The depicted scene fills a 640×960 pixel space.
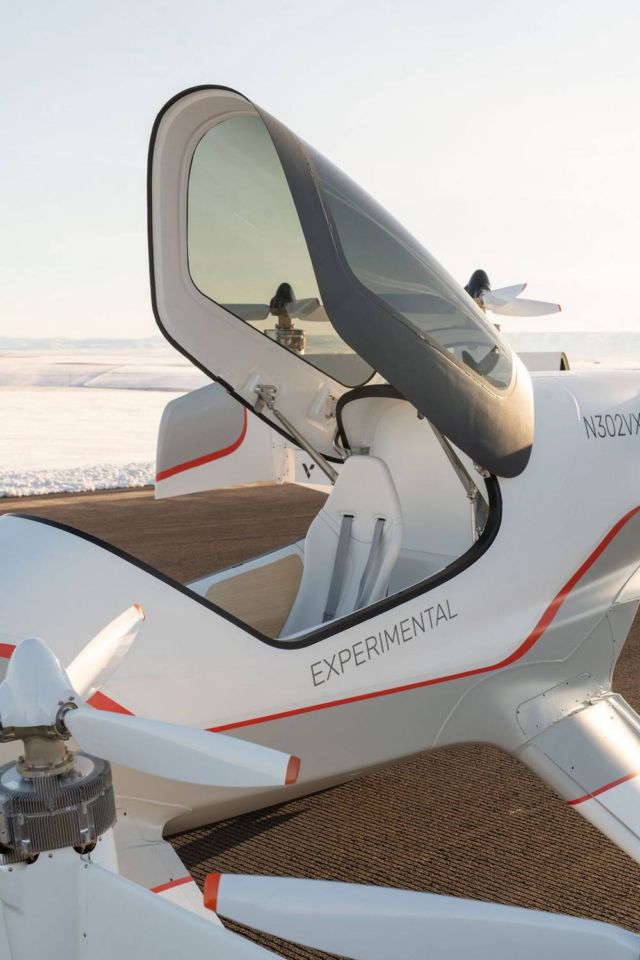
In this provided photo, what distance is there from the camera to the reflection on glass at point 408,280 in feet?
9.46

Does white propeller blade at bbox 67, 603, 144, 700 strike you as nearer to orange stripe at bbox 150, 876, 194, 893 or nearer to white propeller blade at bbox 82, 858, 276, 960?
white propeller blade at bbox 82, 858, 276, 960

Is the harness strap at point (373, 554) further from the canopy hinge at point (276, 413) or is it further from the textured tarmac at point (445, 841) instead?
the textured tarmac at point (445, 841)

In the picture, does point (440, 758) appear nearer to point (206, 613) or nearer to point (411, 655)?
point (411, 655)

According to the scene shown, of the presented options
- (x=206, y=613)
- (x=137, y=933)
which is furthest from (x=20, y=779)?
(x=206, y=613)

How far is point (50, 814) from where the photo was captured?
1503 mm

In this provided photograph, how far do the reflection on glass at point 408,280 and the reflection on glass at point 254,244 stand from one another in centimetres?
33

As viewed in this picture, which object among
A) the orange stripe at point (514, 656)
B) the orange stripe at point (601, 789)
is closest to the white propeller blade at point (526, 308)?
the orange stripe at point (514, 656)

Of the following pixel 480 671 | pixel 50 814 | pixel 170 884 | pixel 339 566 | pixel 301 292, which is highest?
pixel 301 292

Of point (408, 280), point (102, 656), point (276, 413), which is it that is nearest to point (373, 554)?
point (276, 413)

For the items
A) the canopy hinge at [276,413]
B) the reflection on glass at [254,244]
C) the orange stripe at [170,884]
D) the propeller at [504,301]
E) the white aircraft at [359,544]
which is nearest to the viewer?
the orange stripe at [170,884]

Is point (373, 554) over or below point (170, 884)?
over

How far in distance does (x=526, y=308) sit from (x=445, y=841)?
588cm

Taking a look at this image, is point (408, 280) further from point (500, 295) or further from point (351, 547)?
point (500, 295)

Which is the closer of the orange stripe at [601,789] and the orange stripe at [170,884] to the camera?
the orange stripe at [170,884]
